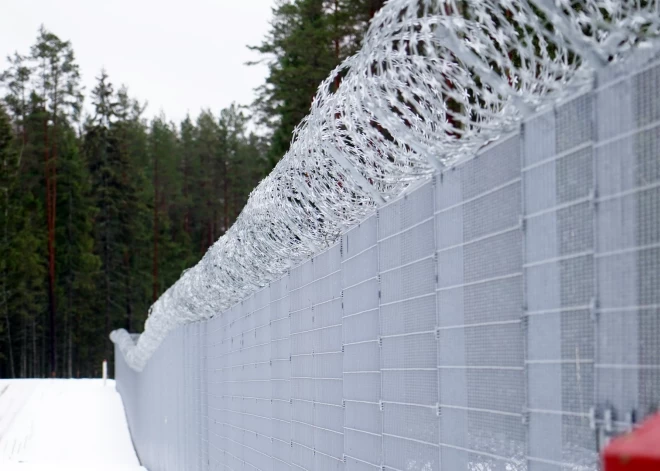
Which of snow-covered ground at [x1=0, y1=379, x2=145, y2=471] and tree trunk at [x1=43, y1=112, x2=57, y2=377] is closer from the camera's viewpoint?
snow-covered ground at [x1=0, y1=379, x2=145, y2=471]

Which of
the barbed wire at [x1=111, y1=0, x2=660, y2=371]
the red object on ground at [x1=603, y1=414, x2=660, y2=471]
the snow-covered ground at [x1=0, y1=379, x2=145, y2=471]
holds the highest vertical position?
the barbed wire at [x1=111, y1=0, x2=660, y2=371]

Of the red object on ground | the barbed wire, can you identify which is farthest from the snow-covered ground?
the red object on ground

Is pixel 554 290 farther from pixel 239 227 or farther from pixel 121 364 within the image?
pixel 121 364

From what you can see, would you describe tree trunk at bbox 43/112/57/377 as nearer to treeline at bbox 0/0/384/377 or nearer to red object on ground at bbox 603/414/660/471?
treeline at bbox 0/0/384/377

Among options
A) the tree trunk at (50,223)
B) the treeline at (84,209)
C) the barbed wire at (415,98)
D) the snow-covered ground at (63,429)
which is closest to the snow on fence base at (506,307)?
the barbed wire at (415,98)

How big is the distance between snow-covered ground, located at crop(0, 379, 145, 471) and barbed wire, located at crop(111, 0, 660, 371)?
11451 mm

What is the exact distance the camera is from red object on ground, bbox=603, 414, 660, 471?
115 centimetres

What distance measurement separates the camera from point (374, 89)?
3451mm

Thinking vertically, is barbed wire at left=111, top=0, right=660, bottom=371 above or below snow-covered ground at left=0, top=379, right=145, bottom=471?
above

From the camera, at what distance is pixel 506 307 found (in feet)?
9.12

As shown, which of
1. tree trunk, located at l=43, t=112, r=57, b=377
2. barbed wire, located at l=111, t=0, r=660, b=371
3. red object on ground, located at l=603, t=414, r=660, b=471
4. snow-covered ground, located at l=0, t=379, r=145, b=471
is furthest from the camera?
tree trunk, located at l=43, t=112, r=57, b=377

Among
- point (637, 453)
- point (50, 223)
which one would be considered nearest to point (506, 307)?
point (637, 453)

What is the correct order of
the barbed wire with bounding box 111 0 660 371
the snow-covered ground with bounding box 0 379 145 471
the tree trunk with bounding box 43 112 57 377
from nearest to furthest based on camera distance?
the barbed wire with bounding box 111 0 660 371 < the snow-covered ground with bounding box 0 379 145 471 < the tree trunk with bounding box 43 112 57 377

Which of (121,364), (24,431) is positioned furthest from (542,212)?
(121,364)
